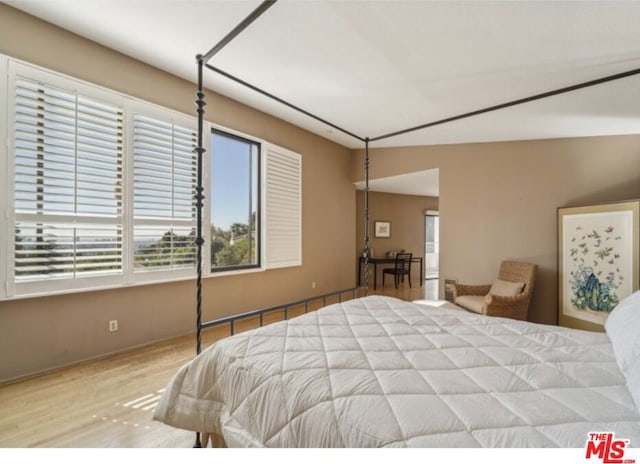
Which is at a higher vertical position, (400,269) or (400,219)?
(400,219)

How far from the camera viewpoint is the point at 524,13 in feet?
6.16

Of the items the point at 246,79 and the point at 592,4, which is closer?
the point at 592,4

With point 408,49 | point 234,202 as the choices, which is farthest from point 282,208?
point 408,49

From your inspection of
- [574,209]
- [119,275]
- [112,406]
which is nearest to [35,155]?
[119,275]

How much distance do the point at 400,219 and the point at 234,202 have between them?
497 centimetres

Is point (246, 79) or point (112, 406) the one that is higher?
point (246, 79)

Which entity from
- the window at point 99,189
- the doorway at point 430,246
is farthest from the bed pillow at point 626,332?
the doorway at point 430,246

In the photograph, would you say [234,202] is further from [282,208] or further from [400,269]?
[400,269]

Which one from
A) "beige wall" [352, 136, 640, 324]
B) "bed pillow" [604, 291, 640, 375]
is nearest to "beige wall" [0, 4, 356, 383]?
"beige wall" [352, 136, 640, 324]

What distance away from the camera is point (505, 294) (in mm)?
3670

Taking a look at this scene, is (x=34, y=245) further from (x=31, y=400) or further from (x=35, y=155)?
(x=31, y=400)

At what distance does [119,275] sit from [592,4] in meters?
3.98

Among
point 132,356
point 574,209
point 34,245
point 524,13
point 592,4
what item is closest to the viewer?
point 592,4

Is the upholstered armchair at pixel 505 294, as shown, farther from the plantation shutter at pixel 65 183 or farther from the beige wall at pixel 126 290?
the plantation shutter at pixel 65 183
